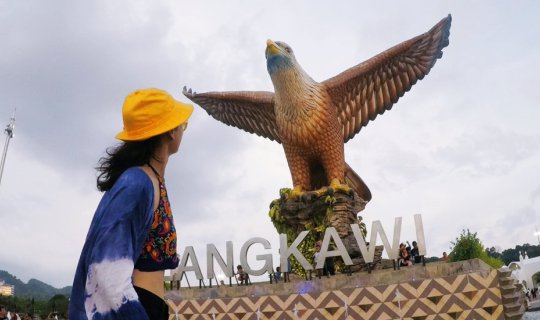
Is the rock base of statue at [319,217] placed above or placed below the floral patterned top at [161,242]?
above

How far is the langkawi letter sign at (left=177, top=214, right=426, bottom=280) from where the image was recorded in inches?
447

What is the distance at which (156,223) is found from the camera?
1825 mm

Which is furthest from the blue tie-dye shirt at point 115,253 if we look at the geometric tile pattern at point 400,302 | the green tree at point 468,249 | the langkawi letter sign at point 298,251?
the green tree at point 468,249

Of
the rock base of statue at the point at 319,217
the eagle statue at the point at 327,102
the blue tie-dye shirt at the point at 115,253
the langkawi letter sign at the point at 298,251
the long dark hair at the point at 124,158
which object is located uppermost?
the eagle statue at the point at 327,102

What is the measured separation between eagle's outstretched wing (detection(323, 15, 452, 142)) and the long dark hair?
13168 millimetres

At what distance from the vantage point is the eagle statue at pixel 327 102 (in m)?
13.8

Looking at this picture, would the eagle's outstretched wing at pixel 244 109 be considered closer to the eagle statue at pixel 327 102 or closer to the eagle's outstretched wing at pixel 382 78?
the eagle statue at pixel 327 102

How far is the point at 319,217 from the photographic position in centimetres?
1347

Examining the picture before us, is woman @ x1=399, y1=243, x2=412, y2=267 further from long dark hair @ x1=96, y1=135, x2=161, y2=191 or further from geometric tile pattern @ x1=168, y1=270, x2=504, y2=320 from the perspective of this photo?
long dark hair @ x1=96, y1=135, x2=161, y2=191

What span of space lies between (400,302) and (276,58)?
7360 mm

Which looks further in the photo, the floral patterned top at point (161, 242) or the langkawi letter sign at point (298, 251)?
the langkawi letter sign at point (298, 251)

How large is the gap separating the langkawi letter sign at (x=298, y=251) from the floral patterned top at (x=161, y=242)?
32.1 ft

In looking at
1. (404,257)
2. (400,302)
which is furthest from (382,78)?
(400,302)

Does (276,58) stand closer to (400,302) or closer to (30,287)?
(400,302)
